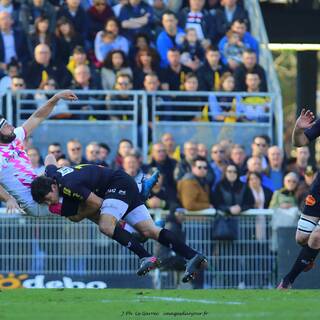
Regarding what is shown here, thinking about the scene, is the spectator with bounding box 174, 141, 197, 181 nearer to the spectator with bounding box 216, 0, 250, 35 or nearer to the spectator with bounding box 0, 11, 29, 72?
the spectator with bounding box 0, 11, 29, 72

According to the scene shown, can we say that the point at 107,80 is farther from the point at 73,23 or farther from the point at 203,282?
the point at 203,282

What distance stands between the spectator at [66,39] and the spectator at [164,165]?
248 cm

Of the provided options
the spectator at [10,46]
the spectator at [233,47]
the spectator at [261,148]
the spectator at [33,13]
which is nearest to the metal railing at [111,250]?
the spectator at [261,148]

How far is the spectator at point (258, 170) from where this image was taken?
68.2 feet

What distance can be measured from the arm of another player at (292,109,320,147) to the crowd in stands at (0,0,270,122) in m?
7.06

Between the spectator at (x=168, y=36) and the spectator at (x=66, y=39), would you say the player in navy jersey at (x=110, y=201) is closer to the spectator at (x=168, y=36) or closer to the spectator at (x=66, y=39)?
the spectator at (x=66, y=39)

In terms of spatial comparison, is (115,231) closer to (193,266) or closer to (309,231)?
(193,266)

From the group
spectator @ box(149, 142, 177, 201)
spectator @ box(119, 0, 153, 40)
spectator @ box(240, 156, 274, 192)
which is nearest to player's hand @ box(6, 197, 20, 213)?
spectator @ box(149, 142, 177, 201)

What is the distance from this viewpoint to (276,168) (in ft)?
70.1

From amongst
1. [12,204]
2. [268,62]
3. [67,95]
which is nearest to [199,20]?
[268,62]

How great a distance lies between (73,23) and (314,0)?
710 centimetres

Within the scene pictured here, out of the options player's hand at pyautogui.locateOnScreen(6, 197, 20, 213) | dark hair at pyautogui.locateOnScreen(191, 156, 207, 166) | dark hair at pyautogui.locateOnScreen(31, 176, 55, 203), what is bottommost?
dark hair at pyautogui.locateOnScreen(191, 156, 207, 166)

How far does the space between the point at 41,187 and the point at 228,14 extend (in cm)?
976

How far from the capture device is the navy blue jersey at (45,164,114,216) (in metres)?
15.1
